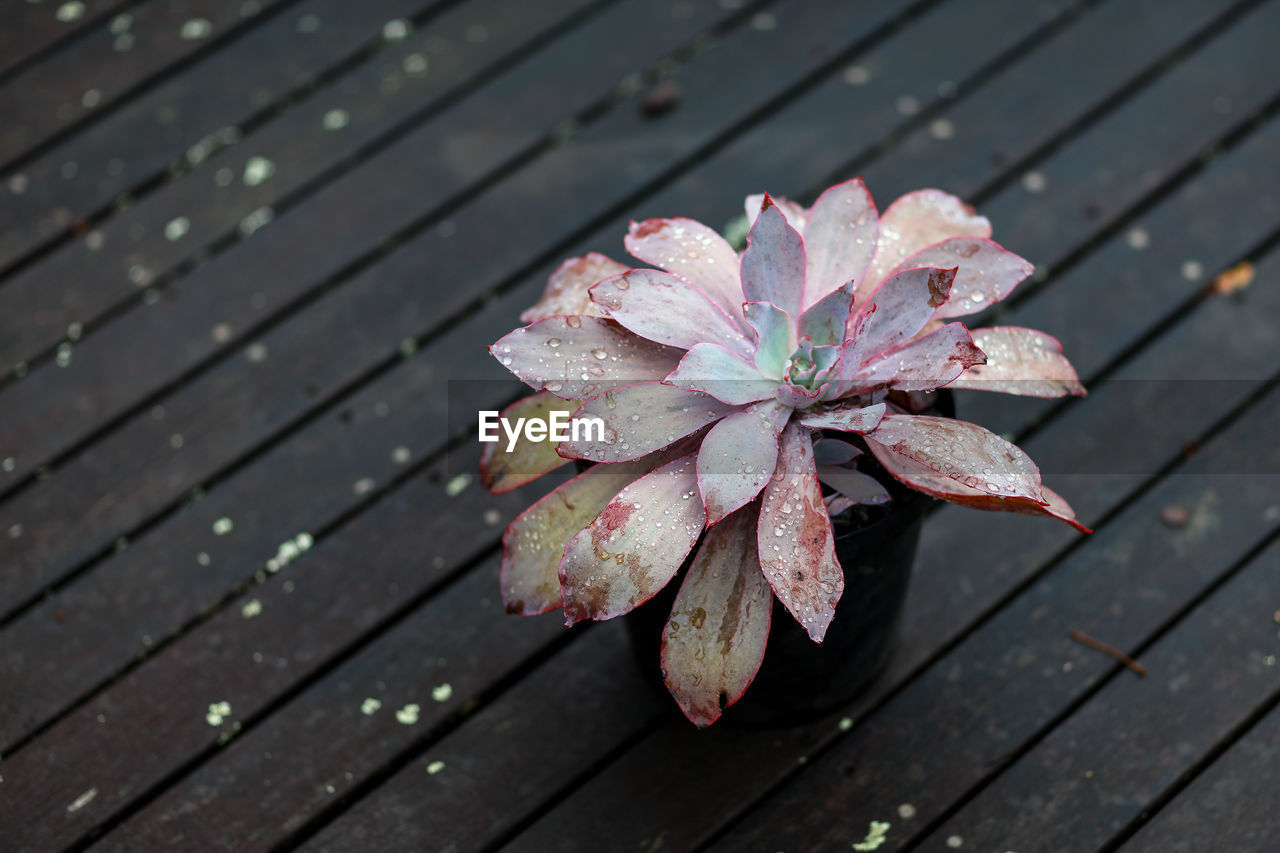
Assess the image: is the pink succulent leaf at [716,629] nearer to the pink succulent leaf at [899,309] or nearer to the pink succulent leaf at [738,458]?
the pink succulent leaf at [738,458]

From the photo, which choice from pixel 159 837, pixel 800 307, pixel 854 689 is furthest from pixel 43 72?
pixel 854 689

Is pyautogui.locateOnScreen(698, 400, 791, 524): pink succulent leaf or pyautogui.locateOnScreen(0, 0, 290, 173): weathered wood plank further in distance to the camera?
pyautogui.locateOnScreen(0, 0, 290, 173): weathered wood plank

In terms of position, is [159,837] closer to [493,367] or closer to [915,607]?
A: [493,367]

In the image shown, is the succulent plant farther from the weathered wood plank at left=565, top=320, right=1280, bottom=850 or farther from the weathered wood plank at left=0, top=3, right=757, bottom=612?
the weathered wood plank at left=0, top=3, right=757, bottom=612

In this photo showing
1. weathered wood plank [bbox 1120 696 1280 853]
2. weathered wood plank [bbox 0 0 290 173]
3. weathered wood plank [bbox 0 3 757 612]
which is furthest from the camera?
weathered wood plank [bbox 0 0 290 173]

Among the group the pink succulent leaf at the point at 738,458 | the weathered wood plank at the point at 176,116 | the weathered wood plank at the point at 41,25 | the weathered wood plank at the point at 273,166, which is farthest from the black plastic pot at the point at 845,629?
the weathered wood plank at the point at 41,25

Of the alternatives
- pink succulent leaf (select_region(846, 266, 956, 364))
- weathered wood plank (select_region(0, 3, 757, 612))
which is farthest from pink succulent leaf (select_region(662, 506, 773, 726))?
weathered wood plank (select_region(0, 3, 757, 612))
